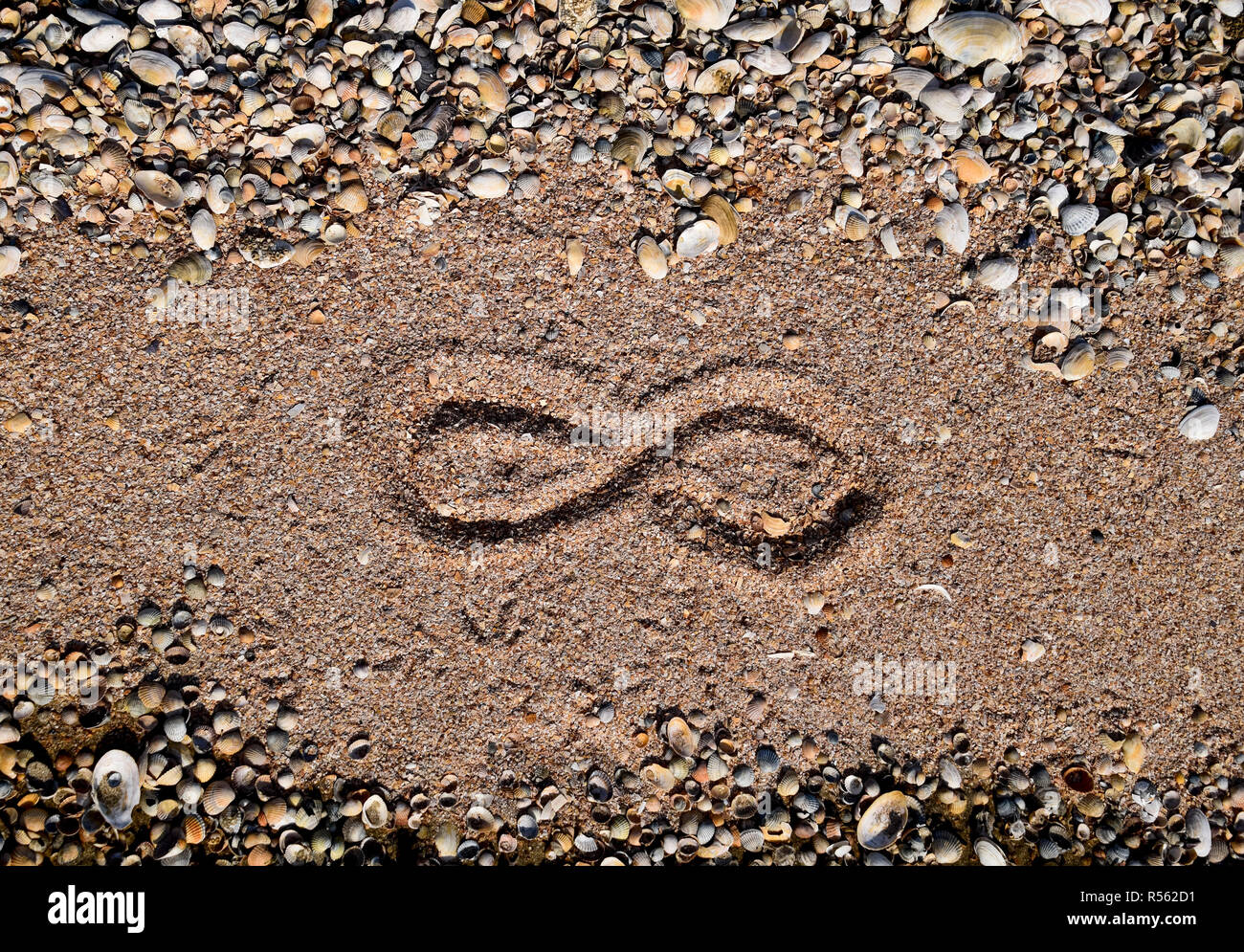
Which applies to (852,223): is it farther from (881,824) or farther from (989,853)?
(989,853)

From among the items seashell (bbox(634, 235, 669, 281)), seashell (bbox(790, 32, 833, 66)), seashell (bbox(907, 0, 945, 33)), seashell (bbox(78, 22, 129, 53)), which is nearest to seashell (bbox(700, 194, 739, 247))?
seashell (bbox(634, 235, 669, 281))

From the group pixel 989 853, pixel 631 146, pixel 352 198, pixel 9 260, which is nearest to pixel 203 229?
pixel 352 198

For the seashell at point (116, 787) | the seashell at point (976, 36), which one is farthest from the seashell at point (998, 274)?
the seashell at point (116, 787)

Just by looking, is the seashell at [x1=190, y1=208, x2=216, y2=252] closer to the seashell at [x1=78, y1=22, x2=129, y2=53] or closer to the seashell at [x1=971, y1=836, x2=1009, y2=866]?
the seashell at [x1=78, y1=22, x2=129, y2=53]

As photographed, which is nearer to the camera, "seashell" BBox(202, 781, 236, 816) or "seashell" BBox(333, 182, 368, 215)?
"seashell" BBox(202, 781, 236, 816)

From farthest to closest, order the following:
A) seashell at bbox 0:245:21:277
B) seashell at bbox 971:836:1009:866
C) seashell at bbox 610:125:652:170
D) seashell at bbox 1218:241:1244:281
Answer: seashell at bbox 1218:241:1244:281, seashell at bbox 610:125:652:170, seashell at bbox 0:245:21:277, seashell at bbox 971:836:1009:866
